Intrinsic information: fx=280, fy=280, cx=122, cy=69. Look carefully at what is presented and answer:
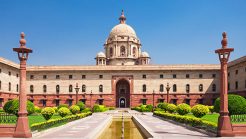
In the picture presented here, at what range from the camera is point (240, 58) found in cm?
3959

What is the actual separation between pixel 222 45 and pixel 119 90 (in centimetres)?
3987

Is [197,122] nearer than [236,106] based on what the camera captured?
Yes

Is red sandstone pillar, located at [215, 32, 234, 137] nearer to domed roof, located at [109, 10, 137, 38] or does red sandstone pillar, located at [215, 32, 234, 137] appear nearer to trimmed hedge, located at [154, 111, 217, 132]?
trimmed hedge, located at [154, 111, 217, 132]

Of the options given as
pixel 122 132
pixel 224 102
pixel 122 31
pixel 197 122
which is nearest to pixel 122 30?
pixel 122 31

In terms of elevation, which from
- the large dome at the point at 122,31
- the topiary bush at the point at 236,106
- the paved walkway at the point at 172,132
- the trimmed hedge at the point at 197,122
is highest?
the large dome at the point at 122,31

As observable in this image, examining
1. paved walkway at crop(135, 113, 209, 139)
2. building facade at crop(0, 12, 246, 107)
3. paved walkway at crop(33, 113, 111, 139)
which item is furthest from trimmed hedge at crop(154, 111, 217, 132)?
building facade at crop(0, 12, 246, 107)

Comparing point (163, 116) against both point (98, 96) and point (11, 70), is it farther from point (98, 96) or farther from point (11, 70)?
point (11, 70)

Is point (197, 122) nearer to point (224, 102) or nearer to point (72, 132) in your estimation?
point (224, 102)

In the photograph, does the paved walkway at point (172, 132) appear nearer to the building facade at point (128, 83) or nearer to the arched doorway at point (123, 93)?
the building facade at point (128, 83)

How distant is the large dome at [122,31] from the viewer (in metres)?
58.4

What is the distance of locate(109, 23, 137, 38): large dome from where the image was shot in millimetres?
58406

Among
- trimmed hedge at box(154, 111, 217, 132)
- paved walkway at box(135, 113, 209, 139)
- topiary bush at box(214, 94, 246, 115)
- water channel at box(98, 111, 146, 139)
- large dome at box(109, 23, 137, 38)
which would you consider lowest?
water channel at box(98, 111, 146, 139)

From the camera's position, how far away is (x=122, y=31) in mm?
58625

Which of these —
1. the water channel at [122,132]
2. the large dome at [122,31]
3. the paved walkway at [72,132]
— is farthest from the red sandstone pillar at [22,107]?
the large dome at [122,31]
